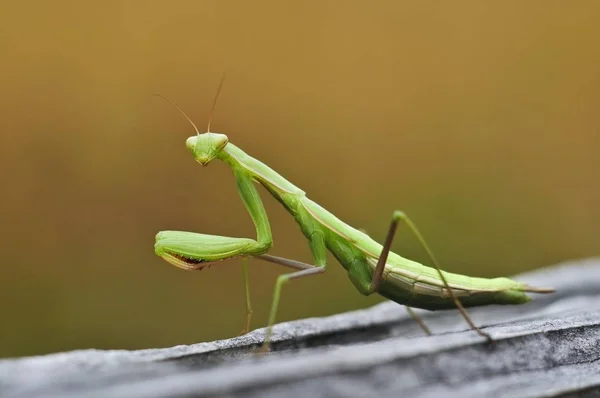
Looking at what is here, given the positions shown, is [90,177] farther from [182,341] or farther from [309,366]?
[309,366]

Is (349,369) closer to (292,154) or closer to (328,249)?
(328,249)

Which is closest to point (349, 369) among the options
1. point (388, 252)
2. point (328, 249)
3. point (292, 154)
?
point (388, 252)

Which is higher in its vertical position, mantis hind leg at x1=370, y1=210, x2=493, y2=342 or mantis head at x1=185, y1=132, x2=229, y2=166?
mantis head at x1=185, y1=132, x2=229, y2=166

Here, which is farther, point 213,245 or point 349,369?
point 213,245

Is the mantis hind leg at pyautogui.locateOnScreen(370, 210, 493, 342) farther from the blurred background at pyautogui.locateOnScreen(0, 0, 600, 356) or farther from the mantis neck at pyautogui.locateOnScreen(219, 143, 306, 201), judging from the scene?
the blurred background at pyautogui.locateOnScreen(0, 0, 600, 356)

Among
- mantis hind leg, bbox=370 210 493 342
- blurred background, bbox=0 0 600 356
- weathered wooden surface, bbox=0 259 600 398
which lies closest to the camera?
weathered wooden surface, bbox=0 259 600 398

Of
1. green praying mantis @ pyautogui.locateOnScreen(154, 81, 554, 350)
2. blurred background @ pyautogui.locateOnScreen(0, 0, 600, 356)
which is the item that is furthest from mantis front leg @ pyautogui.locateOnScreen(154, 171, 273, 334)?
blurred background @ pyautogui.locateOnScreen(0, 0, 600, 356)
